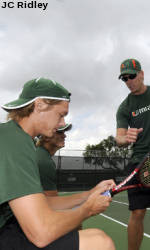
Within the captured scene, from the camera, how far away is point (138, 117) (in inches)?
149

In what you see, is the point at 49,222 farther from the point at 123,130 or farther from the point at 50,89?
the point at 123,130

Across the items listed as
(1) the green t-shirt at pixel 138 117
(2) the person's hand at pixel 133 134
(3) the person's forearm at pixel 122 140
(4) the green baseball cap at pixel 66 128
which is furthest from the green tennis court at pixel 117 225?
(4) the green baseball cap at pixel 66 128

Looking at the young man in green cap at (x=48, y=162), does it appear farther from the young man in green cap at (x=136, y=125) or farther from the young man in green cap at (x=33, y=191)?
the young man in green cap at (x=33, y=191)

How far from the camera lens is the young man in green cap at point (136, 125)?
3.60 metres

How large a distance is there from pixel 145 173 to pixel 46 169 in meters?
1.00

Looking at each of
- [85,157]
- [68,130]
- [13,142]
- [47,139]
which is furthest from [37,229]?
[85,157]

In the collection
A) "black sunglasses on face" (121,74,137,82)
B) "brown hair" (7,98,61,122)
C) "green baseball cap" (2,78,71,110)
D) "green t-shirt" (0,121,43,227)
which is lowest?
"green t-shirt" (0,121,43,227)

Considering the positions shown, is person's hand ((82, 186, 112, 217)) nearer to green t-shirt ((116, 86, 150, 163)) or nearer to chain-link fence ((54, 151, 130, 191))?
green t-shirt ((116, 86, 150, 163))

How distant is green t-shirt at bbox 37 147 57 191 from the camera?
292cm

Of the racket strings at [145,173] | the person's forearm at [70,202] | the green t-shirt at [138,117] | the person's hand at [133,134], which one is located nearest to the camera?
the person's forearm at [70,202]

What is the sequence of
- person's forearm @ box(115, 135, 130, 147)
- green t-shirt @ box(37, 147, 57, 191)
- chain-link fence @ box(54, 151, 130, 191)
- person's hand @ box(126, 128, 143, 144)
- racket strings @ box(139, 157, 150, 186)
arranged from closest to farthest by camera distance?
1. green t-shirt @ box(37, 147, 57, 191)
2. racket strings @ box(139, 157, 150, 186)
3. person's hand @ box(126, 128, 143, 144)
4. person's forearm @ box(115, 135, 130, 147)
5. chain-link fence @ box(54, 151, 130, 191)

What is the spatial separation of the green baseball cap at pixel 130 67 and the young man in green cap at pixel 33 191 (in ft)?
6.22

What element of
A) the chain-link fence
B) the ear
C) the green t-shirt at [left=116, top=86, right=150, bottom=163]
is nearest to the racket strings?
the green t-shirt at [left=116, top=86, right=150, bottom=163]

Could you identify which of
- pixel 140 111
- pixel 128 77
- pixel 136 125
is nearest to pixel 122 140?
pixel 136 125
